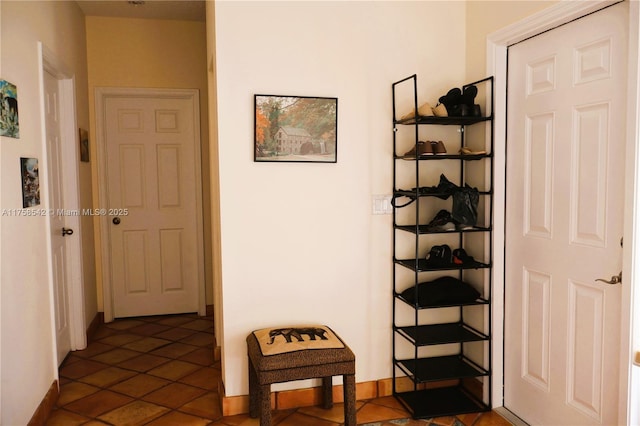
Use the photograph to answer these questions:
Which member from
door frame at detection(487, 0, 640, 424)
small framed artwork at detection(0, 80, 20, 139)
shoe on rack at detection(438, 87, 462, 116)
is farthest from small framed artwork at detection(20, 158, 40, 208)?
door frame at detection(487, 0, 640, 424)

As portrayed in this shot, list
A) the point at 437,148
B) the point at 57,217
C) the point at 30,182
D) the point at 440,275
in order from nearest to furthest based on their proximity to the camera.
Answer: the point at 30,182 → the point at 437,148 → the point at 440,275 → the point at 57,217

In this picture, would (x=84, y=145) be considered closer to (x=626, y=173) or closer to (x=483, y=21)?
(x=483, y=21)

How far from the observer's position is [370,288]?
3014mm

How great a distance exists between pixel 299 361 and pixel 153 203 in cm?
285

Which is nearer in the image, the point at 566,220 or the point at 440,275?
the point at 566,220

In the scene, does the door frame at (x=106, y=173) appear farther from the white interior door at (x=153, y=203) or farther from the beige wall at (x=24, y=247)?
the beige wall at (x=24, y=247)

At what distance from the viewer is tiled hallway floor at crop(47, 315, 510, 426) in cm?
279

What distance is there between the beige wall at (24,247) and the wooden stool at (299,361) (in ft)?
3.57

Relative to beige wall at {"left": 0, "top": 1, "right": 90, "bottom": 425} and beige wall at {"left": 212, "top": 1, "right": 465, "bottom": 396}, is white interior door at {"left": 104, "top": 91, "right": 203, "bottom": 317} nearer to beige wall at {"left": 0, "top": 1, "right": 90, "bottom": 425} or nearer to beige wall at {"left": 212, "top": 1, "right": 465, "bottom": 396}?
beige wall at {"left": 0, "top": 1, "right": 90, "bottom": 425}

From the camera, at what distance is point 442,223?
2812 mm

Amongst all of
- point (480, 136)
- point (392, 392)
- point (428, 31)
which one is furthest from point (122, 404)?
point (428, 31)

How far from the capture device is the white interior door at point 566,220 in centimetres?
215

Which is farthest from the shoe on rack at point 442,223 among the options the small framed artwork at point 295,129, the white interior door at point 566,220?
the small framed artwork at point 295,129

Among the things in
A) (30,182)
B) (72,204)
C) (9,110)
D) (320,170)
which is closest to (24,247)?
(30,182)
